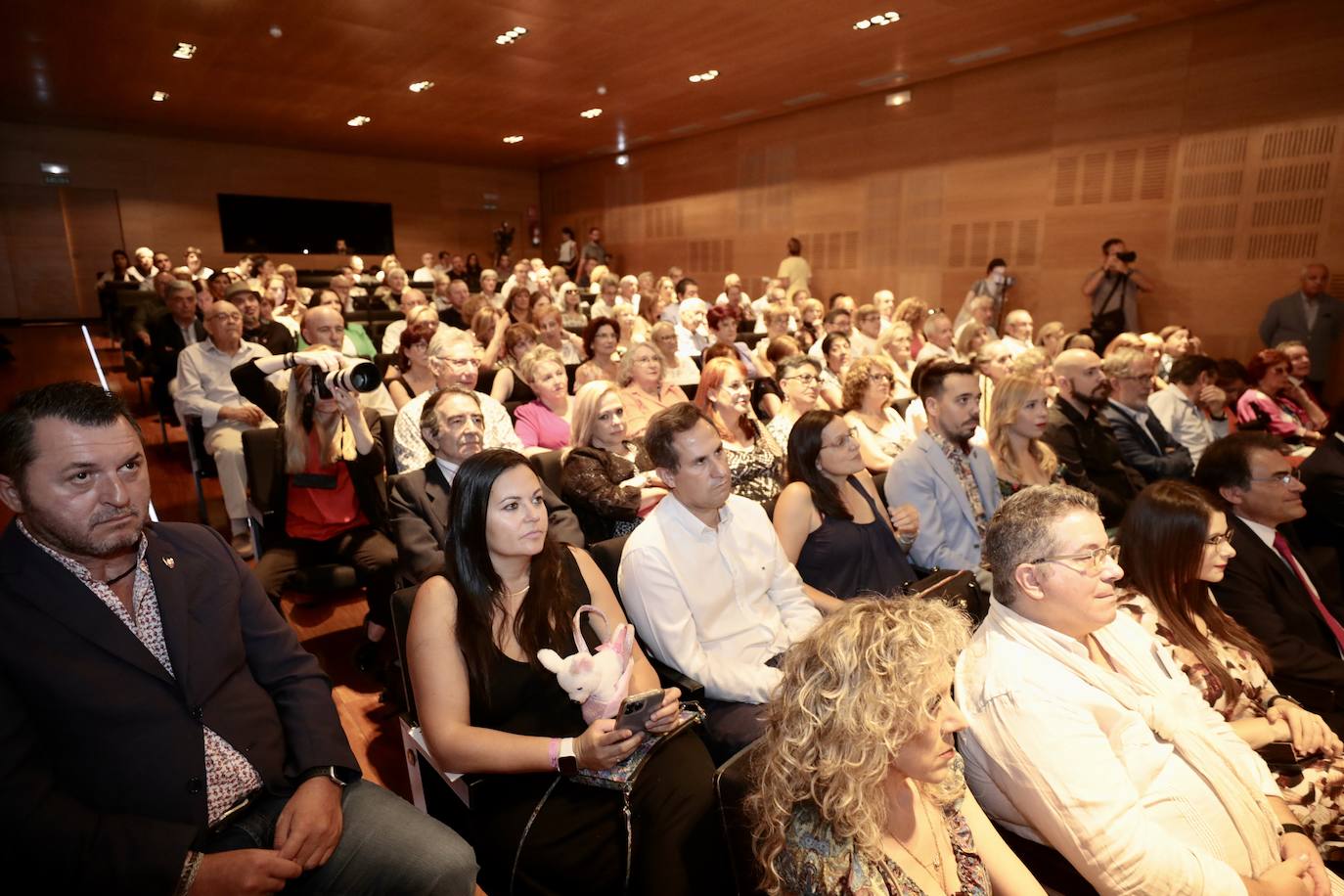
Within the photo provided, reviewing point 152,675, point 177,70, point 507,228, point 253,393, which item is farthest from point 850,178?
point 152,675

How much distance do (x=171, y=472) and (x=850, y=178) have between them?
9.58 metres

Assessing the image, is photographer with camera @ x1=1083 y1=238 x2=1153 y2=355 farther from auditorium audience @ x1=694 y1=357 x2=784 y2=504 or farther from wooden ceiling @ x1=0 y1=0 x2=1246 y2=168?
auditorium audience @ x1=694 y1=357 x2=784 y2=504

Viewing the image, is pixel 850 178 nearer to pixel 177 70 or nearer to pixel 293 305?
pixel 293 305

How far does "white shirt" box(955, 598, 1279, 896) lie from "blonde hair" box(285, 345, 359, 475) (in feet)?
8.34

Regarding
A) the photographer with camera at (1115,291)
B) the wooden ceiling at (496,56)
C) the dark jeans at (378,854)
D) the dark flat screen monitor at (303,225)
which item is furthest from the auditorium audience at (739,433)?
the dark flat screen monitor at (303,225)

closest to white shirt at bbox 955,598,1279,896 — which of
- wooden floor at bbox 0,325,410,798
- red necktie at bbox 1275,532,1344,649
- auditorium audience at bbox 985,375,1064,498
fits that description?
red necktie at bbox 1275,532,1344,649

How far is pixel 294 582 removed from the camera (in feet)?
9.78

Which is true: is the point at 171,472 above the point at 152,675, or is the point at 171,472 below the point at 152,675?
below

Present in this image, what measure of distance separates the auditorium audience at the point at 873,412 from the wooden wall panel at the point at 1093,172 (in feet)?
19.0

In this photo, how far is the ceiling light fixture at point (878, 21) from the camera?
6926 mm

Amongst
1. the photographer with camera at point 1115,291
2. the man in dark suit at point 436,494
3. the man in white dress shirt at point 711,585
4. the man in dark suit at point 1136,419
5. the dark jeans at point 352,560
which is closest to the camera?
the man in white dress shirt at point 711,585

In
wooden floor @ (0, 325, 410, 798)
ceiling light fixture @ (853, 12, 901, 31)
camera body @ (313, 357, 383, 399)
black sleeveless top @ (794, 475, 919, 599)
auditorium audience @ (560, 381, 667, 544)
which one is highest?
ceiling light fixture @ (853, 12, 901, 31)

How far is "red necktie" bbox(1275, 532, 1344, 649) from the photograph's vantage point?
2.43 m

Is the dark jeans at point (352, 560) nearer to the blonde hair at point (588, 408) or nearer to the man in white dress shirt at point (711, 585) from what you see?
→ the blonde hair at point (588, 408)
